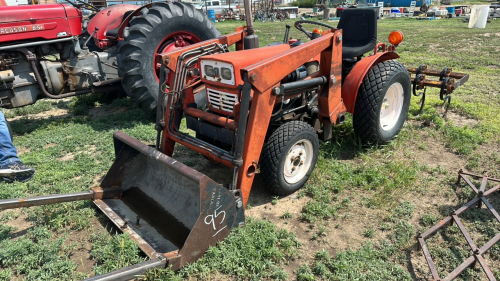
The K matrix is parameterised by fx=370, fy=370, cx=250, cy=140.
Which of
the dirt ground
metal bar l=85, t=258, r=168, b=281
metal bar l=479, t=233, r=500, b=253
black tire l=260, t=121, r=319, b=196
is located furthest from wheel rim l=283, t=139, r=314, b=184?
metal bar l=479, t=233, r=500, b=253

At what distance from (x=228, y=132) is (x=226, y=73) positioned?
0.53 metres

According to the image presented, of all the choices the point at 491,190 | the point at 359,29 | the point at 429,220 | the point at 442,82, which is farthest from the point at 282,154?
the point at 442,82

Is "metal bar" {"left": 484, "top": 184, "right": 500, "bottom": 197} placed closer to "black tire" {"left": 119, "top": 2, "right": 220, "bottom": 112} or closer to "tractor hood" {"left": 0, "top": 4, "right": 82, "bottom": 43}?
"black tire" {"left": 119, "top": 2, "right": 220, "bottom": 112}

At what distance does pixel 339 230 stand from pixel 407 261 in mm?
575

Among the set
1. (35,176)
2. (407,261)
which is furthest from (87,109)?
(407,261)

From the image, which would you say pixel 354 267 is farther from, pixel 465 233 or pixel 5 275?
pixel 5 275

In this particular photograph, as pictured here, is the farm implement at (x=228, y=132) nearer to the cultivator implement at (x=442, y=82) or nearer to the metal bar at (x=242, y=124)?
the metal bar at (x=242, y=124)

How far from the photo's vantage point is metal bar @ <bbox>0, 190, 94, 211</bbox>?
9.21 feet

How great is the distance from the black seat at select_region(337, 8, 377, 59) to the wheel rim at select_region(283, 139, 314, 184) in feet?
5.01

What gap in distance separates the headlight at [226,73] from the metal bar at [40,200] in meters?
1.57

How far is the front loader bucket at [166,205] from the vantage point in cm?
263

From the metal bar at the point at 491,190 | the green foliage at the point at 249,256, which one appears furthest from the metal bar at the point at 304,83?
the metal bar at the point at 491,190

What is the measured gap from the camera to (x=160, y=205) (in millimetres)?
3207

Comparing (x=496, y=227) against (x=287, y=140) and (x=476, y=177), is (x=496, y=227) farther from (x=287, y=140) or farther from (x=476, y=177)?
(x=287, y=140)
